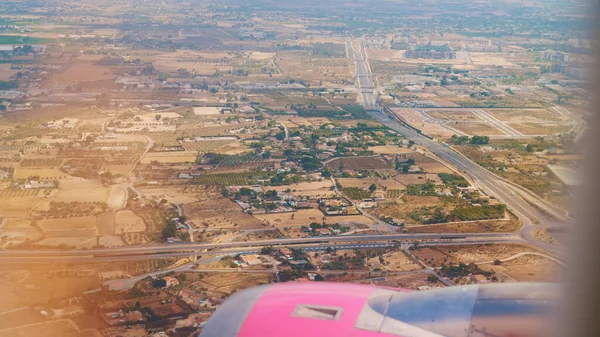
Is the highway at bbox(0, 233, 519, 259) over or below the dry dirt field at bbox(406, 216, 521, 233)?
over

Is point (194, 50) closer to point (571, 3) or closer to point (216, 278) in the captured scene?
point (216, 278)

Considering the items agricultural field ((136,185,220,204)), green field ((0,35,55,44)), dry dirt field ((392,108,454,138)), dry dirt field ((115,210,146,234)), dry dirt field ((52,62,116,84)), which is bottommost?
dry dirt field ((392,108,454,138))

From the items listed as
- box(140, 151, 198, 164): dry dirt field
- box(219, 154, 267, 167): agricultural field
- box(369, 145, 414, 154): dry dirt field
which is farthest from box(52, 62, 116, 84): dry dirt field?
box(369, 145, 414, 154): dry dirt field

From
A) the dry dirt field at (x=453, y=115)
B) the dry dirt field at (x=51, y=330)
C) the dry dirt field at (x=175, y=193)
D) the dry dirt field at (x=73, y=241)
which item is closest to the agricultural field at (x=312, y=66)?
the dry dirt field at (x=453, y=115)

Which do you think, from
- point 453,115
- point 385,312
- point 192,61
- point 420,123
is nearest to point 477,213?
point 420,123

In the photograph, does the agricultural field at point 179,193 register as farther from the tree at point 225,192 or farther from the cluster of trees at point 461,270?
the cluster of trees at point 461,270

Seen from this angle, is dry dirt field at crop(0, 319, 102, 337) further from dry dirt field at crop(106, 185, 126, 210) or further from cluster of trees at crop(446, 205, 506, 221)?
cluster of trees at crop(446, 205, 506, 221)

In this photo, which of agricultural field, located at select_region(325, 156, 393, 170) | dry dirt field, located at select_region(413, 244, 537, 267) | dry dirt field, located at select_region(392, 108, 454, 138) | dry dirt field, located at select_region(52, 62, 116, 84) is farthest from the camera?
dry dirt field, located at select_region(52, 62, 116, 84)
